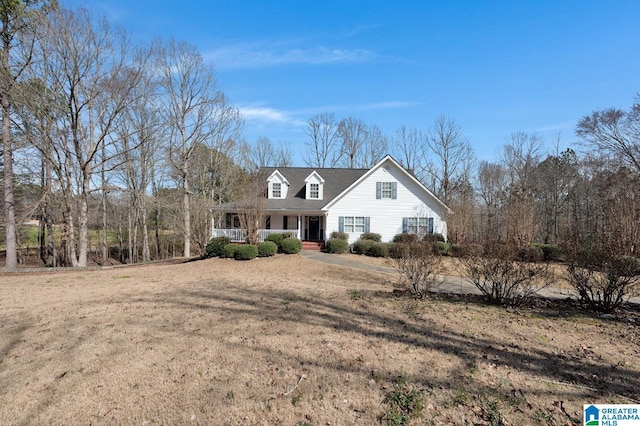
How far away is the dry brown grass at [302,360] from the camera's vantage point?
11.4 ft

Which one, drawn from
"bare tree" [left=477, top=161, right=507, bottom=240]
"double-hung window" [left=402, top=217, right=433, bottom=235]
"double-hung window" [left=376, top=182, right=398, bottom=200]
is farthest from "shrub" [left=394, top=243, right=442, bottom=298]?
"bare tree" [left=477, top=161, right=507, bottom=240]

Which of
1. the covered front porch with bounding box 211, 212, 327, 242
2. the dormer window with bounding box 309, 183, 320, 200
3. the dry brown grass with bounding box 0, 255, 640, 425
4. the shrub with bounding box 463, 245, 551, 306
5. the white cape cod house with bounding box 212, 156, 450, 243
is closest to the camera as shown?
the dry brown grass with bounding box 0, 255, 640, 425

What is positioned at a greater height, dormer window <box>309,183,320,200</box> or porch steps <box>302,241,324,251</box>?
dormer window <box>309,183,320,200</box>

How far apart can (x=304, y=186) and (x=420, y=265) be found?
17.7 metres

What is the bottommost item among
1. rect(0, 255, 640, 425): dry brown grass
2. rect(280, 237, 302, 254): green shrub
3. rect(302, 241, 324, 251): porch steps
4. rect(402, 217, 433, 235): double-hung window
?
rect(0, 255, 640, 425): dry brown grass

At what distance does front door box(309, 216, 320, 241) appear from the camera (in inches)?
967

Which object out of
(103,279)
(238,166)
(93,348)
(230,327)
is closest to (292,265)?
(103,279)

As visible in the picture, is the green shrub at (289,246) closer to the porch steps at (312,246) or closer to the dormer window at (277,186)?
the porch steps at (312,246)

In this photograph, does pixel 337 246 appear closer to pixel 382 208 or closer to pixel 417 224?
pixel 382 208

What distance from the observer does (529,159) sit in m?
35.4

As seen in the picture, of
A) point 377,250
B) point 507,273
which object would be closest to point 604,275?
point 507,273

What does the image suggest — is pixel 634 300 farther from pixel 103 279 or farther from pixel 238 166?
pixel 238 166

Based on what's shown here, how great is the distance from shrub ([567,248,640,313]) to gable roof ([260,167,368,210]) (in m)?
16.3

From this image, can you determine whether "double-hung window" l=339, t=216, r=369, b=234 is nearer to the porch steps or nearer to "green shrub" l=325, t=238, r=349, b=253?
the porch steps
